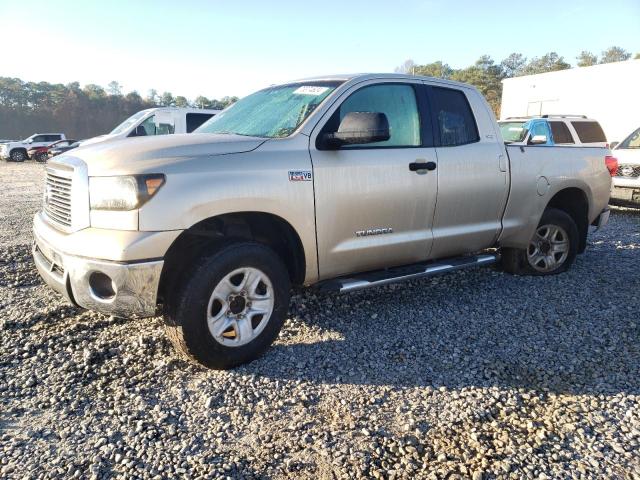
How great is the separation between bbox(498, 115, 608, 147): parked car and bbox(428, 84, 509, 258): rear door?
7080mm

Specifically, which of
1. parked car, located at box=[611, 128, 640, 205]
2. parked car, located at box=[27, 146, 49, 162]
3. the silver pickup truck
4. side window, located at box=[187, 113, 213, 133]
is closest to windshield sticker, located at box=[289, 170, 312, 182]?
the silver pickup truck

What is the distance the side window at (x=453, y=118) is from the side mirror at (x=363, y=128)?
1.07 m

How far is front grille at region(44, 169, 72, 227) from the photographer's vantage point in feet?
9.95

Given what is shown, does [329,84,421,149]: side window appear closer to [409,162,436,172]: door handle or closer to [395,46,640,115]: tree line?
[409,162,436,172]: door handle

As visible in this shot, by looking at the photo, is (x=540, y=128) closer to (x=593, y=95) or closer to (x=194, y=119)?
(x=194, y=119)

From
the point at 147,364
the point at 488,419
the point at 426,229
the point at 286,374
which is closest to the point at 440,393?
the point at 488,419

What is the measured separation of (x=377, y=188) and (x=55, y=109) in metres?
75.9

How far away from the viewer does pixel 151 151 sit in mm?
2889

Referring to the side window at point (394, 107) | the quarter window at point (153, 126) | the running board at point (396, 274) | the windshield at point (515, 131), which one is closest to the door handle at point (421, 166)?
the side window at point (394, 107)

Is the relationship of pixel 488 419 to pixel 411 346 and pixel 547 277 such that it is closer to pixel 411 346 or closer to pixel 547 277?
pixel 411 346

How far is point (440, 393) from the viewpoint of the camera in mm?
2939

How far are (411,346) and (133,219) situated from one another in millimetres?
2141

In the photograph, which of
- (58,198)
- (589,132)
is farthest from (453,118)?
(589,132)

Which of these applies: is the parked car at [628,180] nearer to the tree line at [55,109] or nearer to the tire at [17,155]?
the tire at [17,155]
